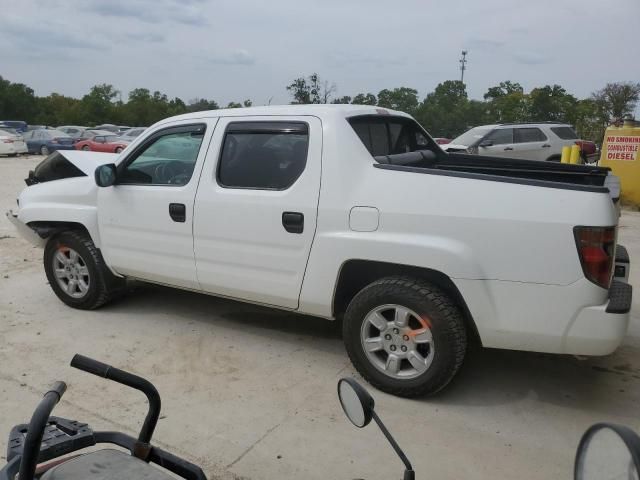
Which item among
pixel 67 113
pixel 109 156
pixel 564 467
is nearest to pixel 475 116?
pixel 109 156

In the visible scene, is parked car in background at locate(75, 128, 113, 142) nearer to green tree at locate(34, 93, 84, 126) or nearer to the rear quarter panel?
the rear quarter panel

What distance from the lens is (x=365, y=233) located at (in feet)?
11.3

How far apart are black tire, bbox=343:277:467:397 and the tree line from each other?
12.7 ft

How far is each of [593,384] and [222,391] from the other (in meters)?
2.46

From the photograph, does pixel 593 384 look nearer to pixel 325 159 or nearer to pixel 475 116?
pixel 325 159

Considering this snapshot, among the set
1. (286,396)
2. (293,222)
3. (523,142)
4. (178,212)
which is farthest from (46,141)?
(286,396)

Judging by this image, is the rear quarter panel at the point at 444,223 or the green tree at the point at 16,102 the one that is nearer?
the rear quarter panel at the point at 444,223

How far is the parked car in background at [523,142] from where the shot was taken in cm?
1410

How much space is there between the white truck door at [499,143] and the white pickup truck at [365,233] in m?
9.90

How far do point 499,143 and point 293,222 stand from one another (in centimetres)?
1187

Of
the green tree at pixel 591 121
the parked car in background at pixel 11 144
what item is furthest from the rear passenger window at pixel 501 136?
the parked car in background at pixel 11 144

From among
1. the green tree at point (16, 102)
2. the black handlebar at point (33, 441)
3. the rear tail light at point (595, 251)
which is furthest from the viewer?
the green tree at point (16, 102)

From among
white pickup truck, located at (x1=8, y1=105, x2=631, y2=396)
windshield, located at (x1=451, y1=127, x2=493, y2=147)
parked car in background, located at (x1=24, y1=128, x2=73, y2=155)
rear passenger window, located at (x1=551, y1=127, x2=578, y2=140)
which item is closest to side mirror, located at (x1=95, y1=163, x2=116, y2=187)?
white pickup truck, located at (x1=8, y1=105, x2=631, y2=396)

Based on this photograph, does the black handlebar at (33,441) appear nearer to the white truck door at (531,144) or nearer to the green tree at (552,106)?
the white truck door at (531,144)
